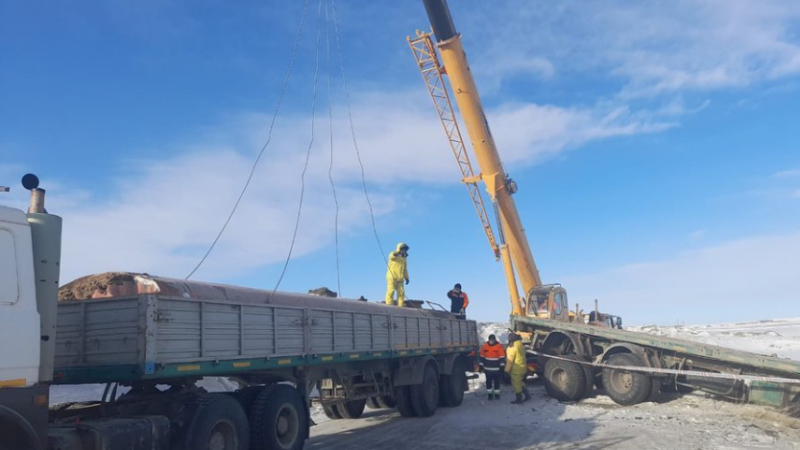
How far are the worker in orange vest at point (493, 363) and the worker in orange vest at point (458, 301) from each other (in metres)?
1.51

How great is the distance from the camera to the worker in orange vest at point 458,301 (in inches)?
666

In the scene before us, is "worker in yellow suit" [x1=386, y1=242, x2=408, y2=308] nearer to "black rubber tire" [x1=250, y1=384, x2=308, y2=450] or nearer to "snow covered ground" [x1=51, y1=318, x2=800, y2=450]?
"snow covered ground" [x1=51, y1=318, x2=800, y2=450]

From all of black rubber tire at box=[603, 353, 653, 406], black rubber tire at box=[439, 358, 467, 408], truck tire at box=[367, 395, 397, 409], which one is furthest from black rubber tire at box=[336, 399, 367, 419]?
black rubber tire at box=[603, 353, 653, 406]

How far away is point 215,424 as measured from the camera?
283 inches

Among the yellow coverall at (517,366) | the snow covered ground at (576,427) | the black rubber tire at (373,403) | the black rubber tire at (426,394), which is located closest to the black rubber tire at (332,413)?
the snow covered ground at (576,427)

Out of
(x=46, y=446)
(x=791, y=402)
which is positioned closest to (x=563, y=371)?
(x=791, y=402)

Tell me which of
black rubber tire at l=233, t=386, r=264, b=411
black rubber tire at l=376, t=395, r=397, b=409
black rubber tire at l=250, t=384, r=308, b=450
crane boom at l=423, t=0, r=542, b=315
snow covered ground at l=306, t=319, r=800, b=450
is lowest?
snow covered ground at l=306, t=319, r=800, b=450

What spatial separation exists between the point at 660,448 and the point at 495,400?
6.54 m

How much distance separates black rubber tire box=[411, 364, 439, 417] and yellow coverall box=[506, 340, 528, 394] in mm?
2030

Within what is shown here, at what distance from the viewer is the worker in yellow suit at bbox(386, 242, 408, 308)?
13.9 m

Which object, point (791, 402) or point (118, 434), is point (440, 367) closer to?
point (791, 402)

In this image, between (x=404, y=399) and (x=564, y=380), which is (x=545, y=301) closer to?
(x=564, y=380)

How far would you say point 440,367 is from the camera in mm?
14625

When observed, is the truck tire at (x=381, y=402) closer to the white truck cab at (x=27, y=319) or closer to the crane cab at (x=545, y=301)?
the crane cab at (x=545, y=301)
